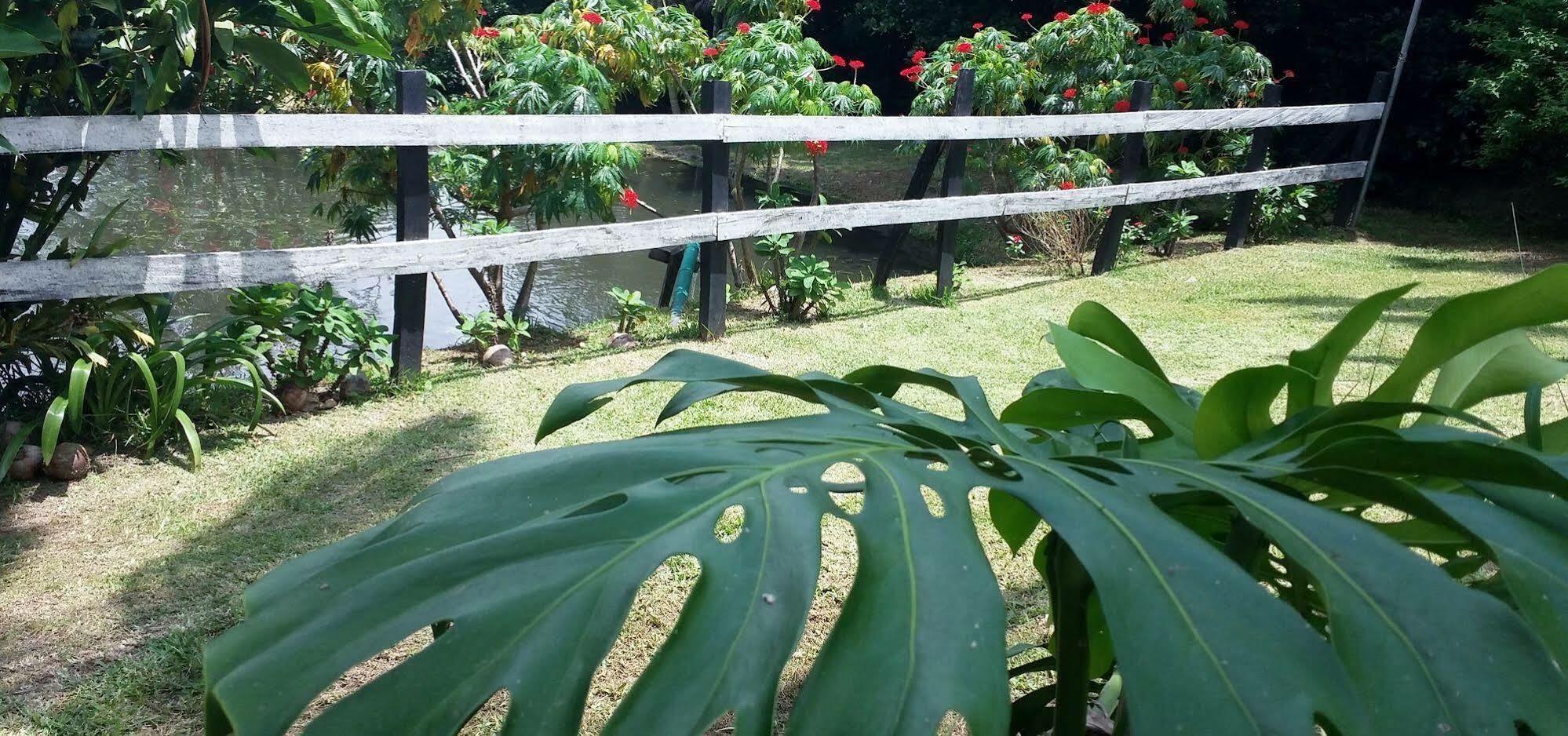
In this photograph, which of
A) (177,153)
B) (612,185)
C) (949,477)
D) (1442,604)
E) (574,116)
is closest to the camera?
(1442,604)

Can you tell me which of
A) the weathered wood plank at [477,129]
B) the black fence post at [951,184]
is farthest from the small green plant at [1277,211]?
the black fence post at [951,184]

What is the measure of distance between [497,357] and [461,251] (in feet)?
1.98

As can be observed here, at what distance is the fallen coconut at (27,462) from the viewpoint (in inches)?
127

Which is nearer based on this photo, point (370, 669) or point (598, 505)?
point (598, 505)

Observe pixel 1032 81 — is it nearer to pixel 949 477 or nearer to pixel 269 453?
pixel 269 453

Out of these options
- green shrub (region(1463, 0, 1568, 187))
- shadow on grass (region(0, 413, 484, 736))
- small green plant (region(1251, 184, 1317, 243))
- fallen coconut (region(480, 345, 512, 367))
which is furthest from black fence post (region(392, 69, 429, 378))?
green shrub (region(1463, 0, 1568, 187))

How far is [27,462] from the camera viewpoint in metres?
3.24

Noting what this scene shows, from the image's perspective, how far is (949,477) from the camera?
794 mm

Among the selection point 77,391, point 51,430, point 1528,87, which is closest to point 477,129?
point 77,391

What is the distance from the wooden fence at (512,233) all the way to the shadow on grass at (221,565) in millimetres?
696

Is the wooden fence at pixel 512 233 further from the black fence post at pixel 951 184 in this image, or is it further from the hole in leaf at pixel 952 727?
the hole in leaf at pixel 952 727

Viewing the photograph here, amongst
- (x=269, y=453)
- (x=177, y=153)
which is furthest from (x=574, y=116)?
(x=269, y=453)

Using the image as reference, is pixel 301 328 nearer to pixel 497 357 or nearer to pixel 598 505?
pixel 497 357

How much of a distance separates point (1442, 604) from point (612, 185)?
16.7ft
